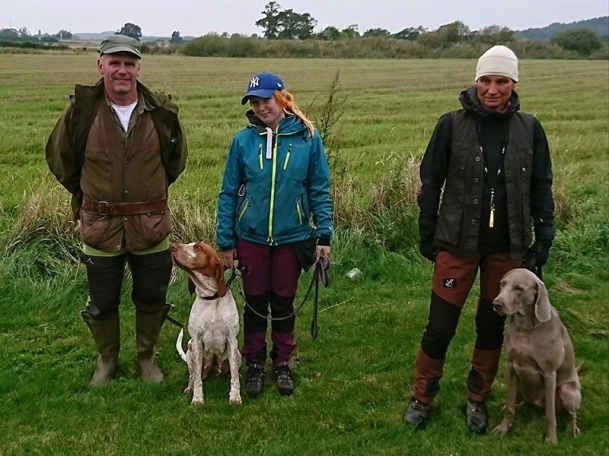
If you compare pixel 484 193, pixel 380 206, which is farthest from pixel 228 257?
pixel 380 206

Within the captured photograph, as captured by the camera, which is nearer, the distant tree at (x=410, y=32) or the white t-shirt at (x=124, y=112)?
the white t-shirt at (x=124, y=112)

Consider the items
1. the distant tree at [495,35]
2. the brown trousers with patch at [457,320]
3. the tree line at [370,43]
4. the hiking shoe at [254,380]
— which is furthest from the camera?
the distant tree at [495,35]

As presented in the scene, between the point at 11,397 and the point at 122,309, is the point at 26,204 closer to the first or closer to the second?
the point at 122,309

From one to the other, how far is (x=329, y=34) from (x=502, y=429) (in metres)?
77.5

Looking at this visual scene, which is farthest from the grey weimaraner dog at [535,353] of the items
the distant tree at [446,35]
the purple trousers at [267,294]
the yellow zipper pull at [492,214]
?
the distant tree at [446,35]

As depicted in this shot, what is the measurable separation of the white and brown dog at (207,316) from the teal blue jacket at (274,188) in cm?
17

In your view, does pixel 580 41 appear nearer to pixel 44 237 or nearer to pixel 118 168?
pixel 44 237

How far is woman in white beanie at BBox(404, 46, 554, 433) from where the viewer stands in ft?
12.2

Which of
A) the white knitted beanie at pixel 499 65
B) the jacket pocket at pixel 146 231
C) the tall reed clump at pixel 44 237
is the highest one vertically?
the white knitted beanie at pixel 499 65

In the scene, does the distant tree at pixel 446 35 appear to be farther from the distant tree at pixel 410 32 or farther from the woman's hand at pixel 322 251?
the woman's hand at pixel 322 251

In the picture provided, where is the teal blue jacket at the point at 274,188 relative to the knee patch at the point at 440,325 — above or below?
above

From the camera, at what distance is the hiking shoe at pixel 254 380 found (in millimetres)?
4637

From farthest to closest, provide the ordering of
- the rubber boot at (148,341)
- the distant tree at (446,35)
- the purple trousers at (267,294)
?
the distant tree at (446,35) → the rubber boot at (148,341) → the purple trousers at (267,294)

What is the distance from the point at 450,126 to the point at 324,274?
1388mm
